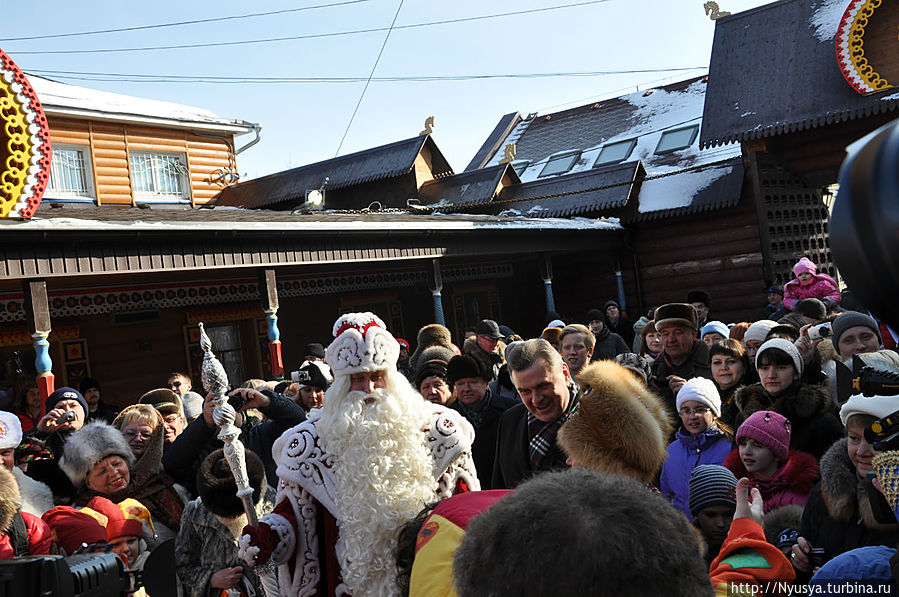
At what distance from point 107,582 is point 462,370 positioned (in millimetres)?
3585

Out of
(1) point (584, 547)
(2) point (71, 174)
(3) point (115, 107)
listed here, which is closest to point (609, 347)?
(1) point (584, 547)

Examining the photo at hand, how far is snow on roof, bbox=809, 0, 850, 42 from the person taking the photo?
1616 cm

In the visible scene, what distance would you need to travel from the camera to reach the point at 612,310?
11594 mm

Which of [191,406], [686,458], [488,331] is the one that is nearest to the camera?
[686,458]

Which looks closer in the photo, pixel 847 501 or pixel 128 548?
pixel 847 501

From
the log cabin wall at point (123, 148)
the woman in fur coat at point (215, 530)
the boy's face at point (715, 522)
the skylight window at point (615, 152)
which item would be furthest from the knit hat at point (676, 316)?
the skylight window at point (615, 152)

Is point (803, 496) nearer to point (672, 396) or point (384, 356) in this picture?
point (672, 396)

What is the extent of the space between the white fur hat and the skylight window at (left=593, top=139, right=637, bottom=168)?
1902 centimetres

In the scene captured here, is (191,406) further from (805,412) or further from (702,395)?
(805,412)

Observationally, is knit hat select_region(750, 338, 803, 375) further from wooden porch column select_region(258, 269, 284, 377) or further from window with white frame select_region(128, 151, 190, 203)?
window with white frame select_region(128, 151, 190, 203)

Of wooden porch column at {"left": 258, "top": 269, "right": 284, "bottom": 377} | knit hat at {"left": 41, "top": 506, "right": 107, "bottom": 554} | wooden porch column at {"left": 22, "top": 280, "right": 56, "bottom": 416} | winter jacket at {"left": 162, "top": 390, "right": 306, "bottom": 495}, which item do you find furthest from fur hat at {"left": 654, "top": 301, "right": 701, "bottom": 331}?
wooden porch column at {"left": 22, "top": 280, "right": 56, "bottom": 416}

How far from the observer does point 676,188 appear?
1761cm

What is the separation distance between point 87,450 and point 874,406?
372 cm

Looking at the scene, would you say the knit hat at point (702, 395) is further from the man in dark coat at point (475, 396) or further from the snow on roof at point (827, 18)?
the snow on roof at point (827, 18)
